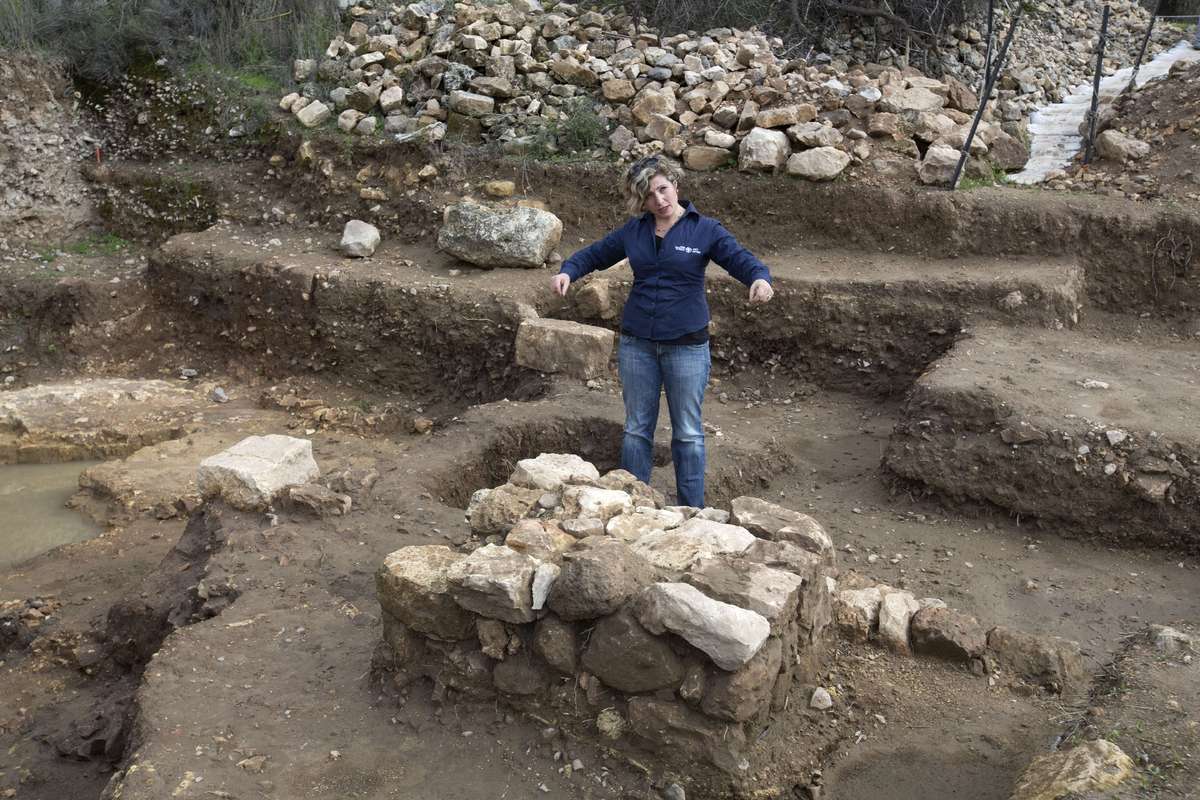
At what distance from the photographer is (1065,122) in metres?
10.4

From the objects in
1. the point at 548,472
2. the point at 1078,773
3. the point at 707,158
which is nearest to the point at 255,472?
the point at 548,472

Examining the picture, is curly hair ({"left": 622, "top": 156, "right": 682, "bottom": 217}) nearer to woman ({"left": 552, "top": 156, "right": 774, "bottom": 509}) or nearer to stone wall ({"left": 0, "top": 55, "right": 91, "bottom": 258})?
woman ({"left": 552, "top": 156, "right": 774, "bottom": 509})

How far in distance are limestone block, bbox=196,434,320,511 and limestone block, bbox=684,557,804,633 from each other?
294 centimetres

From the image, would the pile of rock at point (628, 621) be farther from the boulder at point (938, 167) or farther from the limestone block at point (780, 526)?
the boulder at point (938, 167)

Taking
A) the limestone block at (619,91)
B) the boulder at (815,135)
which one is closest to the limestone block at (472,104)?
the limestone block at (619,91)

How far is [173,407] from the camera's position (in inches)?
330

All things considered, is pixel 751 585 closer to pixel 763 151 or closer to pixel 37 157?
pixel 763 151

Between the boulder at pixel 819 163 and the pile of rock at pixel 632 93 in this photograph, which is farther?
the pile of rock at pixel 632 93

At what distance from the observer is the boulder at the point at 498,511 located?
419 centimetres

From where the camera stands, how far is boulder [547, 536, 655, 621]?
3438mm

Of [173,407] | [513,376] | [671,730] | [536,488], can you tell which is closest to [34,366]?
[173,407]

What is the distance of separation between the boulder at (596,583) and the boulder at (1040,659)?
1.68m

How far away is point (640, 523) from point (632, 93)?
22.3 feet

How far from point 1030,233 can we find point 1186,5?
11957 mm
